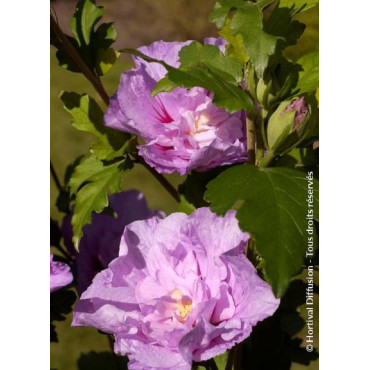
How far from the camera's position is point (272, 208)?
0.60 m

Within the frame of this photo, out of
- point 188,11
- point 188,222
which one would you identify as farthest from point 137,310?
point 188,11

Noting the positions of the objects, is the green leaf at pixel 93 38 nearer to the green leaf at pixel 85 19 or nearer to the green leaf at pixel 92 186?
the green leaf at pixel 85 19

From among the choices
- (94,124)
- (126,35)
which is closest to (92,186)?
(94,124)

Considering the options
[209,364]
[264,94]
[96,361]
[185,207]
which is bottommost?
[96,361]

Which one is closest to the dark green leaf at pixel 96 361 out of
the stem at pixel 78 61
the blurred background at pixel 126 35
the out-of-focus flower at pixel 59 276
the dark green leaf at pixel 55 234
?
the blurred background at pixel 126 35

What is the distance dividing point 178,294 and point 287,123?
0.62ft

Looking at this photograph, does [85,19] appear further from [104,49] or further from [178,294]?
[178,294]

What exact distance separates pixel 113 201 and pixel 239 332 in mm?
417

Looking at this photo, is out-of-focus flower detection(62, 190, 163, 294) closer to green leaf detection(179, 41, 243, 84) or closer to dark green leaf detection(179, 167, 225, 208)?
dark green leaf detection(179, 167, 225, 208)

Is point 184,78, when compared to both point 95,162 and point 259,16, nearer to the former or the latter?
point 259,16

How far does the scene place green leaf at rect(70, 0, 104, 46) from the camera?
875mm

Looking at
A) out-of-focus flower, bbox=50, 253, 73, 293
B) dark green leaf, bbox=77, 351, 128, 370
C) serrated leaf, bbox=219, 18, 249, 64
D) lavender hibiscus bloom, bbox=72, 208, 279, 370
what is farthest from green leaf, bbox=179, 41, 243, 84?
dark green leaf, bbox=77, 351, 128, 370

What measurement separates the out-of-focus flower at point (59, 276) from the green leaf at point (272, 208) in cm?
23

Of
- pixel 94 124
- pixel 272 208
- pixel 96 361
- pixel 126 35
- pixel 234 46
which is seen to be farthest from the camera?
pixel 126 35
